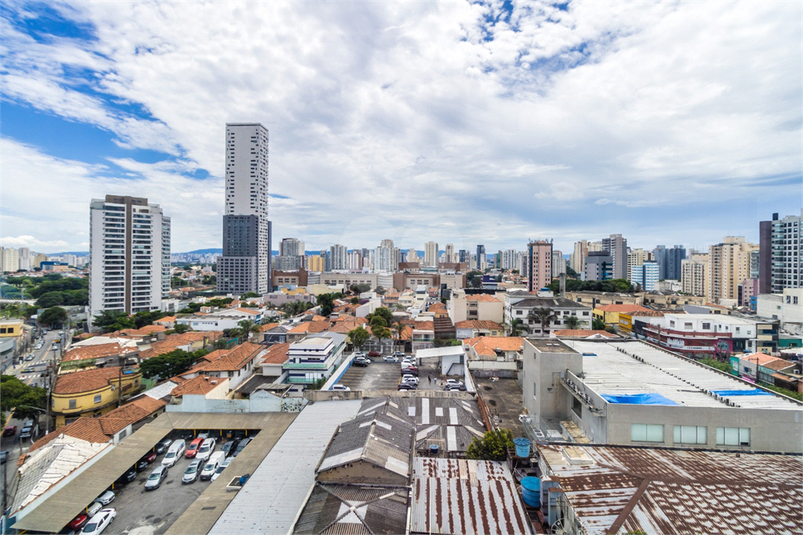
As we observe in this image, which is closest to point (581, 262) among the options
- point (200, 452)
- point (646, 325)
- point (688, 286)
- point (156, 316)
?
point (688, 286)

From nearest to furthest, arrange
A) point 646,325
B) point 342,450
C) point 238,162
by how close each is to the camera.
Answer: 1. point 342,450
2. point 646,325
3. point 238,162

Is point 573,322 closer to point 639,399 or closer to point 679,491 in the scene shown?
point 639,399

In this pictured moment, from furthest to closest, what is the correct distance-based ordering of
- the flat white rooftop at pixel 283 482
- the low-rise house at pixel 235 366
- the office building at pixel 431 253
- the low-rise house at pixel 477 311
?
the office building at pixel 431 253 → the low-rise house at pixel 477 311 → the low-rise house at pixel 235 366 → the flat white rooftop at pixel 283 482

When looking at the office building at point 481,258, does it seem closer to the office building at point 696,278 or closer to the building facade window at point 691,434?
the office building at point 696,278

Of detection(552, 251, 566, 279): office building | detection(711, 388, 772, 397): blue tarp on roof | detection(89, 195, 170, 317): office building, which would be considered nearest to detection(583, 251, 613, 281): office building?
detection(552, 251, 566, 279): office building

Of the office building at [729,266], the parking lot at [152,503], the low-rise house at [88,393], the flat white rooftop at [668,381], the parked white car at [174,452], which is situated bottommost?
the parking lot at [152,503]

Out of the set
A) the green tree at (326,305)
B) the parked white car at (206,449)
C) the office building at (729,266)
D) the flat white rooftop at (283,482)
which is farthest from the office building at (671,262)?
the parked white car at (206,449)

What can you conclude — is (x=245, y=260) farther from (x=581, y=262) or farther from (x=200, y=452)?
(x=581, y=262)

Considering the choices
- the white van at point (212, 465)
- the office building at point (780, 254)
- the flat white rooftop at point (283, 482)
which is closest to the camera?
the flat white rooftop at point (283, 482)
